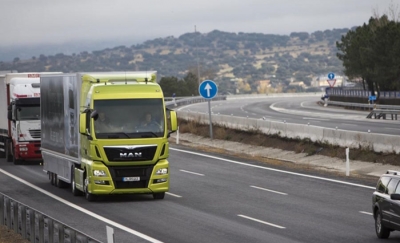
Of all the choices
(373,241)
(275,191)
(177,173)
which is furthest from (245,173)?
(373,241)

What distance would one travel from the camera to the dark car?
1656 cm

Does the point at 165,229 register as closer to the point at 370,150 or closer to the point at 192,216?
the point at 192,216

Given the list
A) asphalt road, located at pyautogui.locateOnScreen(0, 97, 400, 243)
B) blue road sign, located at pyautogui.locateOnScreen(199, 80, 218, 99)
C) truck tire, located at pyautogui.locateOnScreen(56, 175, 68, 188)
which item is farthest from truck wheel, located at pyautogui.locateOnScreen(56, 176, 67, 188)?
blue road sign, located at pyautogui.locateOnScreen(199, 80, 218, 99)

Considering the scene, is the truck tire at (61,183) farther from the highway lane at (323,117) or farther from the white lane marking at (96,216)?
the highway lane at (323,117)

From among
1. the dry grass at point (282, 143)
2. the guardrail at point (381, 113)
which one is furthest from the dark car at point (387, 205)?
the guardrail at point (381, 113)

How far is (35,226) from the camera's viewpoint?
17.1 metres

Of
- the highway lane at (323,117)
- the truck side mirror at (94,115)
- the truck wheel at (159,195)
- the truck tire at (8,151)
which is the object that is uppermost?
the truck side mirror at (94,115)

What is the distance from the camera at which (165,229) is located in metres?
19.3

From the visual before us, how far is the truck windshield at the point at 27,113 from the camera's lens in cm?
3847

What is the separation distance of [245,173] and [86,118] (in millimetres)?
9728

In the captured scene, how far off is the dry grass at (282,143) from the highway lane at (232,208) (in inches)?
112

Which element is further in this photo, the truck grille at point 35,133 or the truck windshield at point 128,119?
the truck grille at point 35,133

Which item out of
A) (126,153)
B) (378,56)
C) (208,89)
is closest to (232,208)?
(126,153)

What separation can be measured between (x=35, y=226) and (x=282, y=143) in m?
24.5
